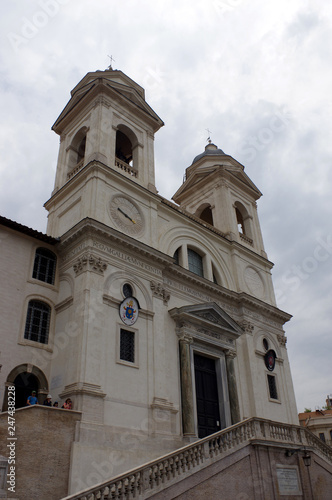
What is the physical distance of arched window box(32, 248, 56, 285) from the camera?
58.9 ft

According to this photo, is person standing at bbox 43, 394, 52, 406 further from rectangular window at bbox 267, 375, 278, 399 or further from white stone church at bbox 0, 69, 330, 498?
rectangular window at bbox 267, 375, 278, 399

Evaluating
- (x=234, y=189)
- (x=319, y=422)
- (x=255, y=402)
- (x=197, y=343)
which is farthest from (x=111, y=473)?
(x=319, y=422)

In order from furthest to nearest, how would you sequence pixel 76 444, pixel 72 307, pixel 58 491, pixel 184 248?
pixel 184 248 → pixel 72 307 → pixel 76 444 → pixel 58 491

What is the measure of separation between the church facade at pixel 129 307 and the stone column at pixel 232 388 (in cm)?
6

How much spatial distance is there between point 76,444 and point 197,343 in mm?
8397

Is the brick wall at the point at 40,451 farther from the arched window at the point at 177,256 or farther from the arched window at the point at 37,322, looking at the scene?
the arched window at the point at 177,256

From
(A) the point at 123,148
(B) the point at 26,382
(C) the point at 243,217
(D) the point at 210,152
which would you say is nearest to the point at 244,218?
(C) the point at 243,217

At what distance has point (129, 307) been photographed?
17.6m

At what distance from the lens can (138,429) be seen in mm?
15508

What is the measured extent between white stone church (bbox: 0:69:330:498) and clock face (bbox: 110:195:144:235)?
0.06 m

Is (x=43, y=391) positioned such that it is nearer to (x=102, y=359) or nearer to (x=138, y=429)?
(x=102, y=359)

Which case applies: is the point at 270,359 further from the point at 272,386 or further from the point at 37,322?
the point at 37,322

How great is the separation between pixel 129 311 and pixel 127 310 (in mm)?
110

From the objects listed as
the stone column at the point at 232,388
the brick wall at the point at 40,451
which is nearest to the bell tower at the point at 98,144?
the brick wall at the point at 40,451
